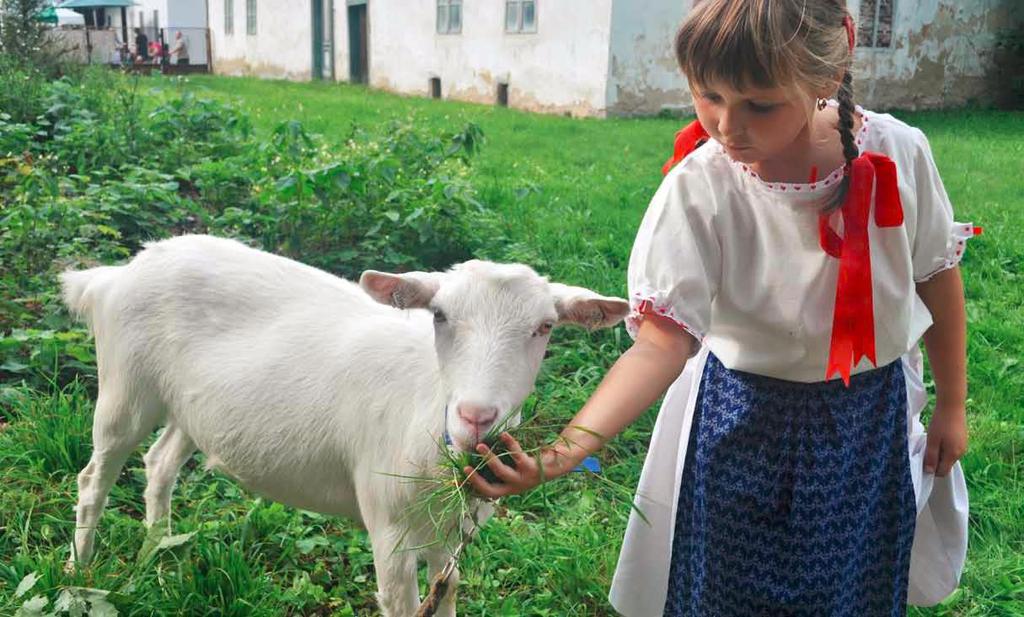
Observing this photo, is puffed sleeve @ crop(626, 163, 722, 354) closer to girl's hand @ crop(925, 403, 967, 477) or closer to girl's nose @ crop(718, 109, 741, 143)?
girl's nose @ crop(718, 109, 741, 143)

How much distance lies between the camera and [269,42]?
989 inches

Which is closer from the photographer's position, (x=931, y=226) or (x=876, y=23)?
(x=931, y=226)

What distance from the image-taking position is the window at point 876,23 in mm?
16359

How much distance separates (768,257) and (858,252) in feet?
0.56

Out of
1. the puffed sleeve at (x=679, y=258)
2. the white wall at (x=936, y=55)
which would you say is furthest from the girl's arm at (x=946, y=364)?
the white wall at (x=936, y=55)

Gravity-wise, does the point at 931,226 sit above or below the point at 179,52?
below

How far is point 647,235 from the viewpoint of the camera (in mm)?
1855

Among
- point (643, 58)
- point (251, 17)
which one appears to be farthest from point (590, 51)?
point (251, 17)

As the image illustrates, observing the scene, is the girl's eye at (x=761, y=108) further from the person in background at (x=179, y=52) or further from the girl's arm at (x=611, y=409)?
the person in background at (x=179, y=52)

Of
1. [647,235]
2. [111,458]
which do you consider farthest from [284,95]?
[647,235]

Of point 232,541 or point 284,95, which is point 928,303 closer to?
point 232,541

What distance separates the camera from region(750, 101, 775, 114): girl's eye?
1685 mm

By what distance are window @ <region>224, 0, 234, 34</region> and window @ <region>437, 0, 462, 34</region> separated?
10.6 metres

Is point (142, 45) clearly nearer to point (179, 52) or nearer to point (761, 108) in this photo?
point (179, 52)
